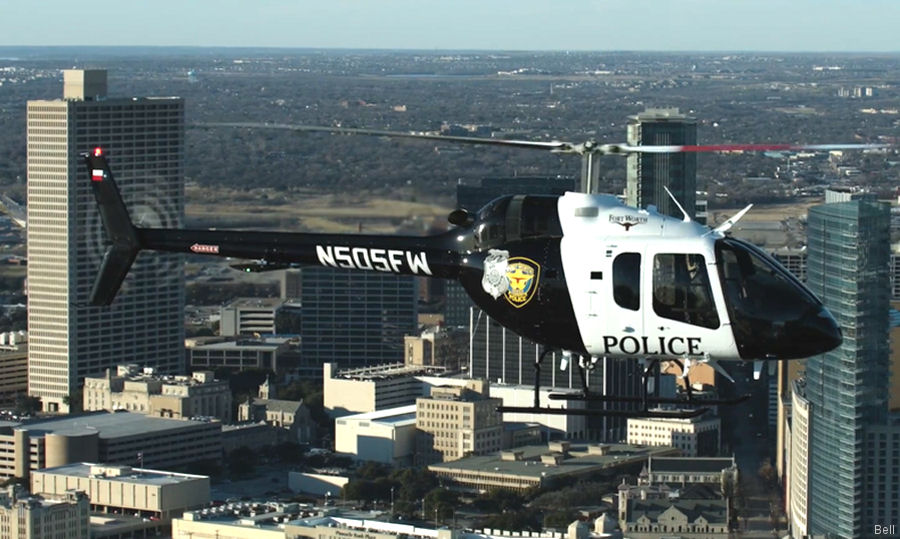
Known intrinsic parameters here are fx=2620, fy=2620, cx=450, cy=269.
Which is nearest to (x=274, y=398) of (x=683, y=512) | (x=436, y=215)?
(x=683, y=512)

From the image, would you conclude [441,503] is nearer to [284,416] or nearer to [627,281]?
[284,416]

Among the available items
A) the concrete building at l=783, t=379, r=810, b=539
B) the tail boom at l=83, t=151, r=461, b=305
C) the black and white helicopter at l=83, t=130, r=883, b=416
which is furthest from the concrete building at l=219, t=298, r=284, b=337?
the black and white helicopter at l=83, t=130, r=883, b=416

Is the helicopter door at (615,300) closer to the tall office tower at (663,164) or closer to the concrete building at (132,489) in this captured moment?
the concrete building at (132,489)

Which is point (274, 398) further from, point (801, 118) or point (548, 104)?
point (801, 118)

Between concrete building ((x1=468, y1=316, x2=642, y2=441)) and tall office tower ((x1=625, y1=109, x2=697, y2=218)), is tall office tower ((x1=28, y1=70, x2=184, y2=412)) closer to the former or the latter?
concrete building ((x1=468, y1=316, x2=642, y2=441))

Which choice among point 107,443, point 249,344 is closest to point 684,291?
point 107,443

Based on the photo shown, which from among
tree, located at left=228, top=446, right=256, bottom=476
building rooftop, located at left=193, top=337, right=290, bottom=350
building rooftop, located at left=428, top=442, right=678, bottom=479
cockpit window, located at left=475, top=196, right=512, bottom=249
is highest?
cockpit window, located at left=475, top=196, right=512, bottom=249
